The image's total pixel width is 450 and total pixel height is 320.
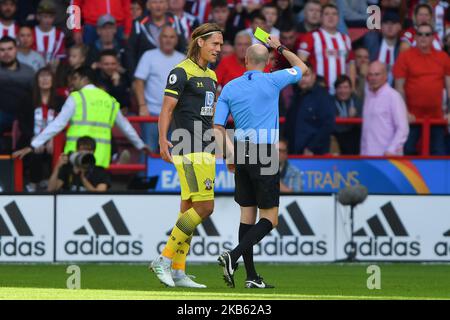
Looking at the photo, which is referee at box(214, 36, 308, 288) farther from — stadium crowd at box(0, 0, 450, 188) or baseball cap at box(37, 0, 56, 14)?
baseball cap at box(37, 0, 56, 14)

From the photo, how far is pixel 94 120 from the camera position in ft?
58.5

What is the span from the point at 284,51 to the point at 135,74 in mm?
6470

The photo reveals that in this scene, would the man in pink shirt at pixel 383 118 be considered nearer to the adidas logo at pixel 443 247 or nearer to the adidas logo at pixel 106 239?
the adidas logo at pixel 443 247

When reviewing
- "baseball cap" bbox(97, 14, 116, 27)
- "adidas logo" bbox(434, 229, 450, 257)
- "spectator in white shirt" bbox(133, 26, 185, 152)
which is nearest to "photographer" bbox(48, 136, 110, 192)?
"spectator in white shirt" bbox(133, 26, 185, 152)

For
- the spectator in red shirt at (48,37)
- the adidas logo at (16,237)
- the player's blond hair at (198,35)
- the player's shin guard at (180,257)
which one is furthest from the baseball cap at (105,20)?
the player's shin guard at (180,257)

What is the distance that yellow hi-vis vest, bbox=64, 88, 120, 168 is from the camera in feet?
58.3

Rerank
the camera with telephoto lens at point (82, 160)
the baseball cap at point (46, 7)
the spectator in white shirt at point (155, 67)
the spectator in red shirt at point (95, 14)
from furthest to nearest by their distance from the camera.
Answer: the spectator in red shirt at point (95, 14) < the baseball cap at point (46, 7) < the spectator in white shirt at point (155, 67) < the camera with telephoto lens at point (82, 160)

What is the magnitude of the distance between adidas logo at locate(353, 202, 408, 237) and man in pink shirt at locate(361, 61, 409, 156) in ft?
6.80

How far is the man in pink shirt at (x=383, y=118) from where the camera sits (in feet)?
62.2

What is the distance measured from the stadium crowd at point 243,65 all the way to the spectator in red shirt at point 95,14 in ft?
0.05

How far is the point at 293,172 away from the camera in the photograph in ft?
60.0

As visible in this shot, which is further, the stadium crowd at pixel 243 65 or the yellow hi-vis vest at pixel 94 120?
the stadium crowd at pixel 243 65
